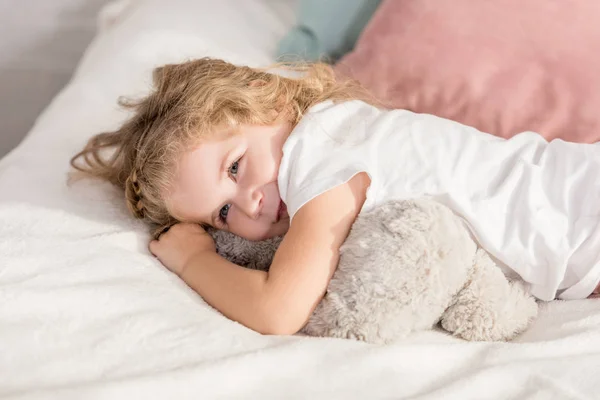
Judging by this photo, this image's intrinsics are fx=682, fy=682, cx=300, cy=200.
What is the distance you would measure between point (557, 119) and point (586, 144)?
0.08 meters

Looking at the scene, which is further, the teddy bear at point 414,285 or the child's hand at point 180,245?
the child's hand at point 180,245

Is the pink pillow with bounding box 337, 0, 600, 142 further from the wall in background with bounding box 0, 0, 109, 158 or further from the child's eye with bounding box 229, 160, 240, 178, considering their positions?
the wall in background with bounding box 0, 0, 109, 158

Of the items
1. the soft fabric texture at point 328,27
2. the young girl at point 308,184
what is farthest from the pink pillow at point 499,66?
the soft fabric texture at point 328,27

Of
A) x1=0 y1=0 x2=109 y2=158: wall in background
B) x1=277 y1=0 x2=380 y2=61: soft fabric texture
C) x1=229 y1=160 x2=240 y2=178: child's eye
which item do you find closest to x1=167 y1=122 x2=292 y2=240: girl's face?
x1=229 y1=160 x2=240 y2=178: child's eye

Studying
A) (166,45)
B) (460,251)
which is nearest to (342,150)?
(460,251)

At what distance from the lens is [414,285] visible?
33.9 inches

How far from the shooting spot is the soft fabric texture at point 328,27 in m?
1.51

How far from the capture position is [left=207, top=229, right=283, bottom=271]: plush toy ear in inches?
40.3

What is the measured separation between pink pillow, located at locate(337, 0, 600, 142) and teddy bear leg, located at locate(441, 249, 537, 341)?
340mm

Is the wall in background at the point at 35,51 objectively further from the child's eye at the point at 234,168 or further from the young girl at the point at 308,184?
the child's eye at the point at 234,168

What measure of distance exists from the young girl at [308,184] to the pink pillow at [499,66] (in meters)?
0.09

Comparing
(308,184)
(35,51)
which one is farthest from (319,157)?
(35,51)

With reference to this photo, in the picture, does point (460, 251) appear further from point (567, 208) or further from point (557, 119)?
point (557, 119)

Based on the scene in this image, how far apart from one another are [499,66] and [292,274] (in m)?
0.58
